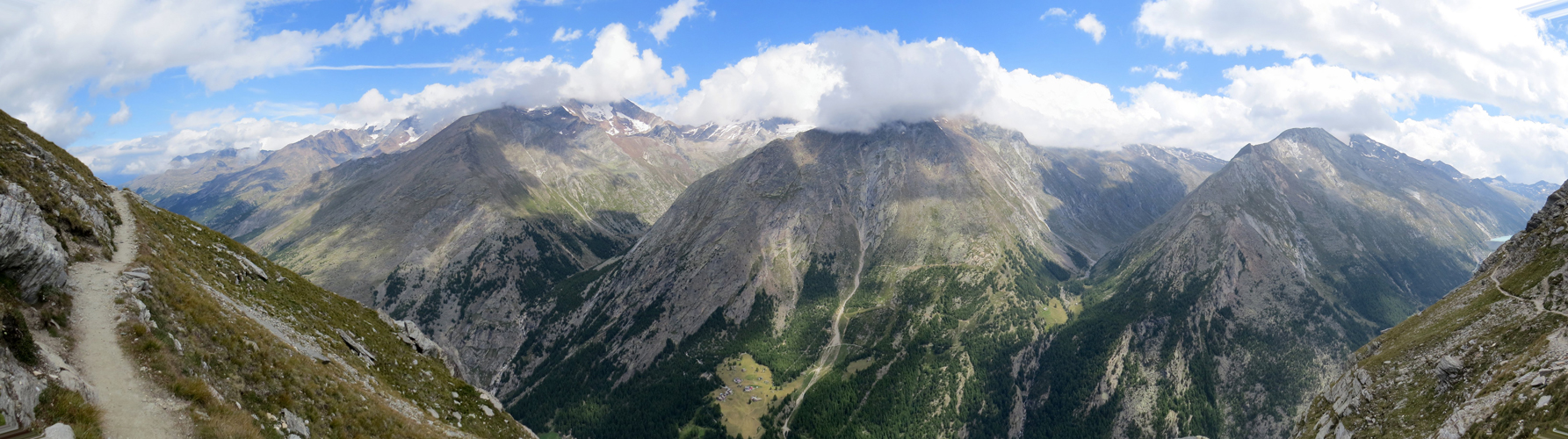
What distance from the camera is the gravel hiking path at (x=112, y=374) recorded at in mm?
22344

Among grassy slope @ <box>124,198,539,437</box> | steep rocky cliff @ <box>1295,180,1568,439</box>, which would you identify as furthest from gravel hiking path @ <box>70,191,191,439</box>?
steep rocky cliff @ <box>1295,180,1568,439</box>

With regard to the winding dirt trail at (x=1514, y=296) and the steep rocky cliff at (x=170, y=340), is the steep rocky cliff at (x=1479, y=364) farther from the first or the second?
the steep rocky cliff at (x=170, y=340)

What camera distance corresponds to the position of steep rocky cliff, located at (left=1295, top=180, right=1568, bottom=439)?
44.8 m

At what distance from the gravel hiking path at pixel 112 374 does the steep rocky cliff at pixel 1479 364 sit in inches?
3032

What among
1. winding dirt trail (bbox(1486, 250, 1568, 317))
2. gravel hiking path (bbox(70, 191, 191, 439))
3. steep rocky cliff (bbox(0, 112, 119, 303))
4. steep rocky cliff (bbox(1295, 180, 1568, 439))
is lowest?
steep rocky cliff (bbox(1295, 180, 1568, 439))

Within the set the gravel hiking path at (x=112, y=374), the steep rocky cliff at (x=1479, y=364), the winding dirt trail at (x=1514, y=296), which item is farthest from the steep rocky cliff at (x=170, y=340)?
the winding dirt trail at (x=1514, y=296)

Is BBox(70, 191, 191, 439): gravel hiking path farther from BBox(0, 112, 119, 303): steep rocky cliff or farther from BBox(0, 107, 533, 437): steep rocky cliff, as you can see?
BBox(0, 112, 119, 303): steep rocky cliff

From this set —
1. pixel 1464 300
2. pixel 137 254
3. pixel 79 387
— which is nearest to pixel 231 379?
pixel 79 387

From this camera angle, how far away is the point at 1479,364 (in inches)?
2325

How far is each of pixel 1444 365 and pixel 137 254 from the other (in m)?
122

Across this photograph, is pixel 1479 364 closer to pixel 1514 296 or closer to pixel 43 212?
pixel 1514 296

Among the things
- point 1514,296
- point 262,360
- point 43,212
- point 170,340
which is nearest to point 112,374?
point 170,340

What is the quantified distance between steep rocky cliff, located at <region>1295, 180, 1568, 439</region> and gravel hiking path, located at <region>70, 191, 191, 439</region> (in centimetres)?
7702

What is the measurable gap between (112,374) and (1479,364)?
11021cm
